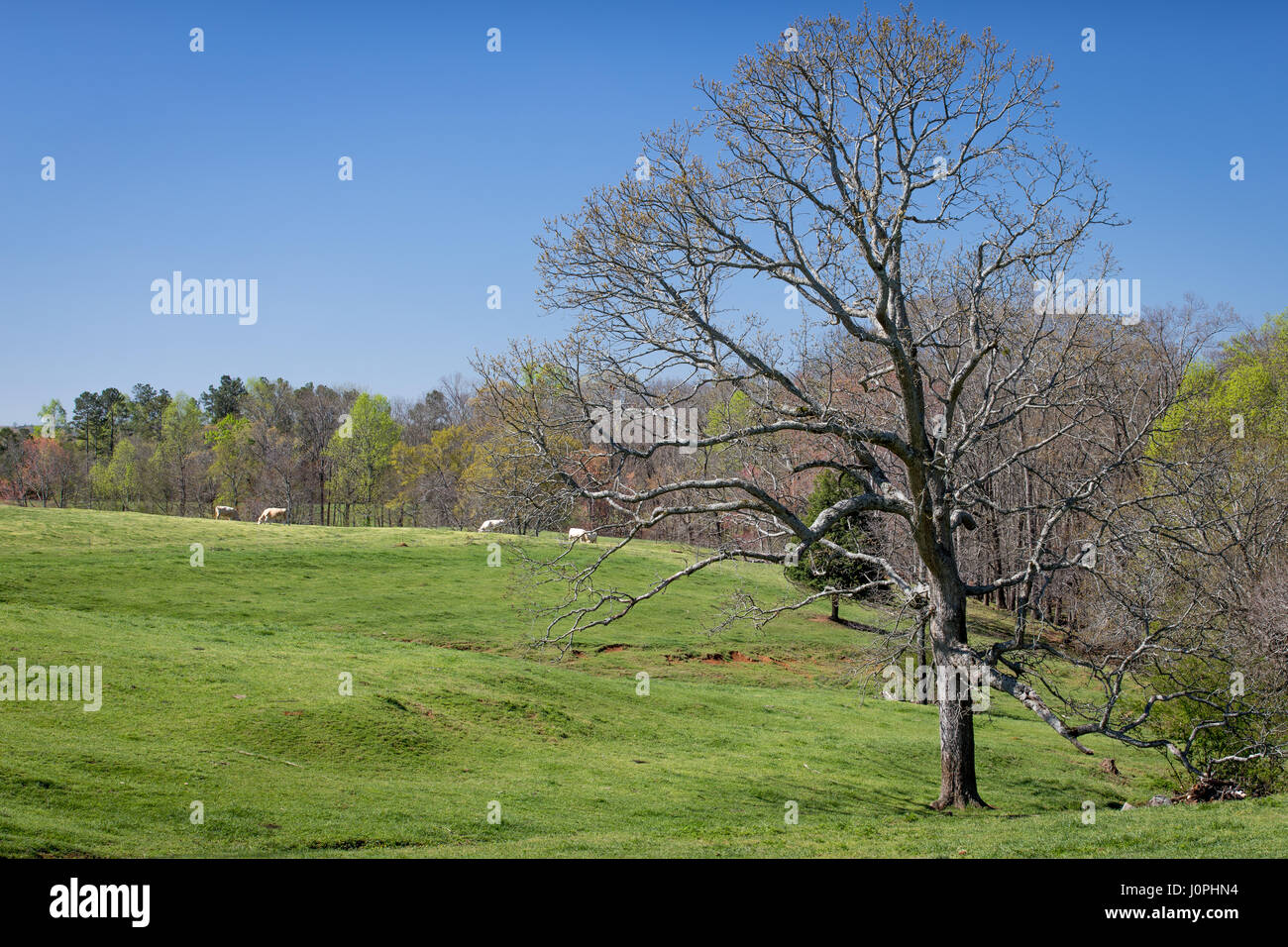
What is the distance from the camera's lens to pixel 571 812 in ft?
49.7

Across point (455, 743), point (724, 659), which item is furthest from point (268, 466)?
point (455, 743)

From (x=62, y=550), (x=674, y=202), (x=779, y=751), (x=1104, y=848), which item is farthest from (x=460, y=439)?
(x=1104, y=848)

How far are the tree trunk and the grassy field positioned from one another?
74cm

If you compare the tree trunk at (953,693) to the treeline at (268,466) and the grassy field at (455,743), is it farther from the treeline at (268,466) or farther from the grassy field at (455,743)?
the treeline at (268,466)

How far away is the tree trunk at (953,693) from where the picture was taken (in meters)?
16.3

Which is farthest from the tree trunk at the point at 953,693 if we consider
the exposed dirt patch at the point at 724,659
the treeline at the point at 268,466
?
the treeline at the point at 268,466

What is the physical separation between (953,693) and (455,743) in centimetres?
995

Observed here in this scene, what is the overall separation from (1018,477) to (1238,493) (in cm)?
3182

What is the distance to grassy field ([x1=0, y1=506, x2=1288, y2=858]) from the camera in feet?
39.6

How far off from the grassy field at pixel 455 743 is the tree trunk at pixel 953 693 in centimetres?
74

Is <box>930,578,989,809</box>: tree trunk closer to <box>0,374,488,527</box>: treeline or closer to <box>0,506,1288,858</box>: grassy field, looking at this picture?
<box>0,506,1288,858</box>: grassy field

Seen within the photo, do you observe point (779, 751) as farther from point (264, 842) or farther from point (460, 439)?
point (460, 439)

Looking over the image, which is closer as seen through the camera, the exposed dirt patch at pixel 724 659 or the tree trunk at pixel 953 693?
the tree trunk at pixel 953 693
